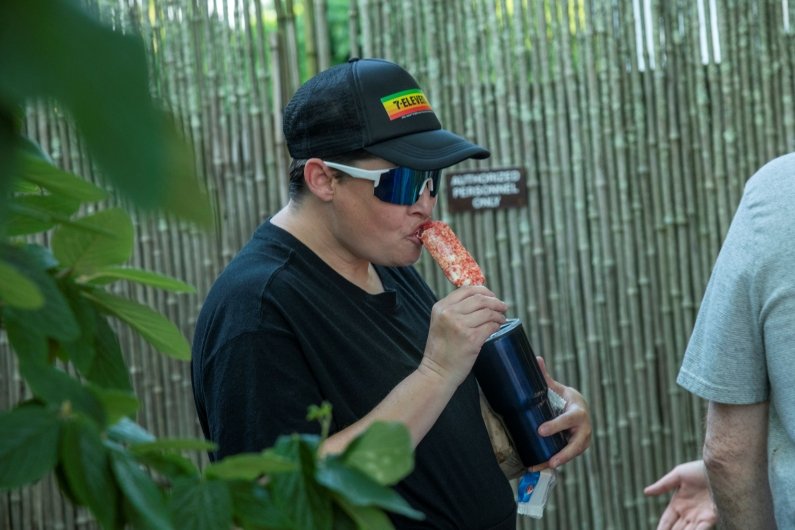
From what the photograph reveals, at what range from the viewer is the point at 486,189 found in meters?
4.10

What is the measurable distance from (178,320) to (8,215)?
3.88 meters

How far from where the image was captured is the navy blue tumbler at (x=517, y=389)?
199 cm

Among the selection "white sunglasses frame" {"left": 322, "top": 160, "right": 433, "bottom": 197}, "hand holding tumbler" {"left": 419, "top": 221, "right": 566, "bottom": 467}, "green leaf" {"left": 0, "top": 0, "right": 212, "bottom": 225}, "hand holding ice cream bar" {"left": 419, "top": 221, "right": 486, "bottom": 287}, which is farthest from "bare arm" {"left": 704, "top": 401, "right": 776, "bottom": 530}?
"green leaf" {"left": 0, "top": 0, "right": 212, "bottom": 225}

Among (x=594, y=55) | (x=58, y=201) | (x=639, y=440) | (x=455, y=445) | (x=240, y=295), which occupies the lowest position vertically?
(x=639, y=440)

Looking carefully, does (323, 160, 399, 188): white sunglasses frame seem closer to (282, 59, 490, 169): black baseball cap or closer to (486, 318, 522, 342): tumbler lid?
(282, 59, 490, 169): black baseball cap

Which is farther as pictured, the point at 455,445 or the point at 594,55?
the point at 594,55

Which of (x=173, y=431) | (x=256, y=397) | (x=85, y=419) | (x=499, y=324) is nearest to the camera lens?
(x=85, y=419)

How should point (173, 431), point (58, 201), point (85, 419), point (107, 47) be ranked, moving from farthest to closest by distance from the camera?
1. point (173, 431)
2. point (58, 201)
3. point (85, 419)
4. point (107, 47)

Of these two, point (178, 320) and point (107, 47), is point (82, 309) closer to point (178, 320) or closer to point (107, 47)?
point (107, 47)

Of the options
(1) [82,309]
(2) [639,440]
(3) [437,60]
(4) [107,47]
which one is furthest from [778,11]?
(4) [107,47]

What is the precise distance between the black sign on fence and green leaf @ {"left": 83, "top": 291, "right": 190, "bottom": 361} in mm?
3379

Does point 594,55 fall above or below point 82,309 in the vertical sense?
above

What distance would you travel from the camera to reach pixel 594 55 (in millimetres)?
4168

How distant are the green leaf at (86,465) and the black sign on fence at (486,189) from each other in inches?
140
